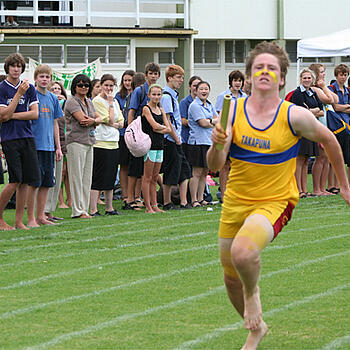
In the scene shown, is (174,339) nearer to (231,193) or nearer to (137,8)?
(231,193)

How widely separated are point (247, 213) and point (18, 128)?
21.3 feet

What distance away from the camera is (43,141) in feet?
39.9

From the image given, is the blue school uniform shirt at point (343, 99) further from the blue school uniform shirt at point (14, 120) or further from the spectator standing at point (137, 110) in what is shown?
the blue school uniform shirt at point (14, 120)

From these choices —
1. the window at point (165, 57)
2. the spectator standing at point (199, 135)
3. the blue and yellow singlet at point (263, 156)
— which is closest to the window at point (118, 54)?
the window at point (165, 57)

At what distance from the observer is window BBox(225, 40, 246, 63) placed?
137ft

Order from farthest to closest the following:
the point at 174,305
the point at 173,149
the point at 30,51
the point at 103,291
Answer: the point at 30,51 < the point at 173,149 < the point at 103,291 < the point at 174,305

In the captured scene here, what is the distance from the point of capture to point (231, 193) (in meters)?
5.74

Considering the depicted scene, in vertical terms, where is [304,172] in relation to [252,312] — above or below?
below

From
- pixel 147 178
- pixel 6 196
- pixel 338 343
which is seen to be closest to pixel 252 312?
pixel 338 343

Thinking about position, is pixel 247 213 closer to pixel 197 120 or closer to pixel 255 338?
pixel 255 338

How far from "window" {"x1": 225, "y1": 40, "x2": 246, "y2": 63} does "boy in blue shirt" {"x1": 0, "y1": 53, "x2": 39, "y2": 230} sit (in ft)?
101

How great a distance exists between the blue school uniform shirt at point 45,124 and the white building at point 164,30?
870 inches

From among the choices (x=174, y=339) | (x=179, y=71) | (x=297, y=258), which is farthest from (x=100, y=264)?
(x=179, y=71)

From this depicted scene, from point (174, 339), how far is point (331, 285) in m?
2.34
